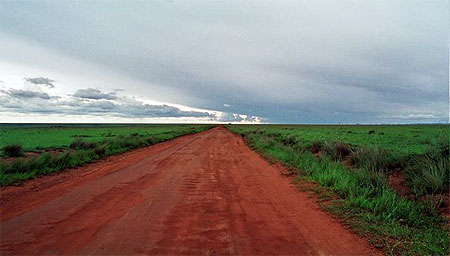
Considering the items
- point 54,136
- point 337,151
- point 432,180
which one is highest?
point 337,151

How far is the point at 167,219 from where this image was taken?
16.4 feet

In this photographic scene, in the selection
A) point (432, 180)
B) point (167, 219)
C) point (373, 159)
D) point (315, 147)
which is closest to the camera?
point (167, 219)

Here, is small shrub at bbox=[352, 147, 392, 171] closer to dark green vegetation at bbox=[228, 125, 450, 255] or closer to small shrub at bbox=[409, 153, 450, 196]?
dark green vegetation at bbox=[228, 125, 450, 255]

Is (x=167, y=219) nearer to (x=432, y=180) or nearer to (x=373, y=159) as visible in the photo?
(x=432, y=180)

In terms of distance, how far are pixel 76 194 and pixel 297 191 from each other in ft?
19.4

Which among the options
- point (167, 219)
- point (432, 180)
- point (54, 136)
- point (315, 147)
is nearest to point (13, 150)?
point (167, 219)

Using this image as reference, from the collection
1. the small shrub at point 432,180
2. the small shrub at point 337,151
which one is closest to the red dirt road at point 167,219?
the small shrub at point 432,180

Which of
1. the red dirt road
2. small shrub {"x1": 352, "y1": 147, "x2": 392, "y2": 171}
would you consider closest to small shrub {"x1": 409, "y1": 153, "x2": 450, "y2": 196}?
small shrub {"x1": 352, "y1": 147, "x2": 392, "y2": 171}

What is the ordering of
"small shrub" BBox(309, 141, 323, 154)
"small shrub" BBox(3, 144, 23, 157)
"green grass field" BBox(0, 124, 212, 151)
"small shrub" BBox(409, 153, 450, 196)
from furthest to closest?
"green grass field" BBox(0, 124, 212, 151) → "small shrub" BBox(309, 141, 323, 154) → "small shrub" BBox(3, 144, 23, 157) → "small shrub" BBox(409, 153, 450, 196)

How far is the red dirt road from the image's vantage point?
155 inches

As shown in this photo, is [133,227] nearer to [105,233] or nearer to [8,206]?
[105,233]

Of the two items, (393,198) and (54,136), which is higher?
(393,198)

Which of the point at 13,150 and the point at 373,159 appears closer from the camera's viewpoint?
the point at 373,159

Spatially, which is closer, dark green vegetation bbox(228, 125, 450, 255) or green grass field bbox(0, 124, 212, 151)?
dark green vegetation bbox(228, 125, 450, 255)
